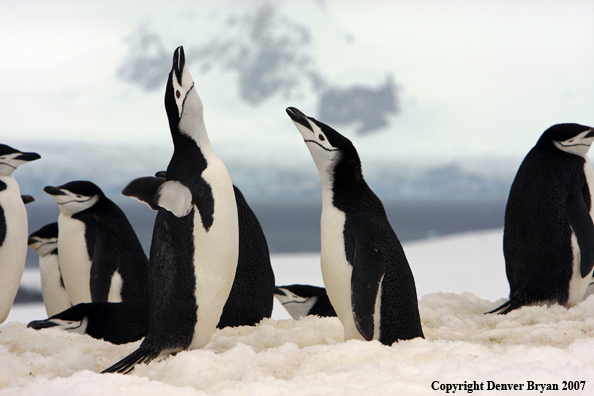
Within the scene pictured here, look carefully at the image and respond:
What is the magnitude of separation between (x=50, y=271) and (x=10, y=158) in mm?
1203

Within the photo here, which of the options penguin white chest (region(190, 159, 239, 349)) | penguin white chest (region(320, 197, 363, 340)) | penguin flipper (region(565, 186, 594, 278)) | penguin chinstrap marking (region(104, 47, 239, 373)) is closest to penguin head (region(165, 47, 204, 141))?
penguin chinstrap marking (region(104, 47, 239, 373))

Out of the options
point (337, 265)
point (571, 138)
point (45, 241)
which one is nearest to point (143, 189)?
point (337, 265)

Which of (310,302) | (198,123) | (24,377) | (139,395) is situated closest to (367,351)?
(139,395)

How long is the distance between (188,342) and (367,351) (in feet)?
2.19

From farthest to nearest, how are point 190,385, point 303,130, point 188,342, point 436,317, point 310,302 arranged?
1. point 310,302
2. point 436,317
3. point 303,130
4. point 188,342
5. point 190,385

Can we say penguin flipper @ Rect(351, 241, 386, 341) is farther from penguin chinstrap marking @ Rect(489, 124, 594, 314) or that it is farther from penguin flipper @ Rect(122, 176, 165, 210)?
penguin chinstrap marking @ Rect(489, 124, 594, 314)

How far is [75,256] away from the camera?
305 centimetres

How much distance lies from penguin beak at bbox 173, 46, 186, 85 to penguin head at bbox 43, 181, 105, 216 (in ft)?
4.81

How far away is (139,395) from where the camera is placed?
4.34ft

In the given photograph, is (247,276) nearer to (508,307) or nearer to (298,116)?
(298,116)

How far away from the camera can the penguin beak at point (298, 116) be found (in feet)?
6.37

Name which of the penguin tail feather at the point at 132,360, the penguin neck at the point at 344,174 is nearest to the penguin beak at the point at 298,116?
the penguin neck at the point at 344,174

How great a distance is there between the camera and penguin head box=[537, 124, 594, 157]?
2.71 metres

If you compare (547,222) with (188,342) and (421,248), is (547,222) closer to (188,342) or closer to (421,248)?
(188,342)
